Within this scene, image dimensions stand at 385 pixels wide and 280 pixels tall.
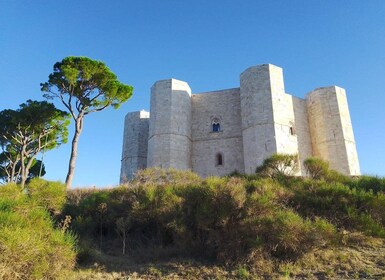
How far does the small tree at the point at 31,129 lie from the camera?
15.1 metres

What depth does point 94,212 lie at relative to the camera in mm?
7199

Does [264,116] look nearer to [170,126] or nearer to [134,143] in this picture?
[170,126]

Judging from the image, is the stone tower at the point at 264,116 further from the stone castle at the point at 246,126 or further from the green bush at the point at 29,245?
the green bush at the point at 29,245

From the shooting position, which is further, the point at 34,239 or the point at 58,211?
the point at 58,211

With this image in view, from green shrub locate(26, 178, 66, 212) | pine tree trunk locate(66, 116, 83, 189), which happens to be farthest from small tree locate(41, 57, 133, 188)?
green shrub locate(26, 178, 66, 212)

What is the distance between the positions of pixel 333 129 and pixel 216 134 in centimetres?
650

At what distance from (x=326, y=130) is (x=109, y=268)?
52.0ft

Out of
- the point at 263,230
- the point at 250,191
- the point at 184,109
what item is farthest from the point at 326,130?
the point at 263,230

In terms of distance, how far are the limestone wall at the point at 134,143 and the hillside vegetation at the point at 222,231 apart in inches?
534

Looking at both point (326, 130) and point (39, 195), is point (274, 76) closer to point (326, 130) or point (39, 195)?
point (326, 130)

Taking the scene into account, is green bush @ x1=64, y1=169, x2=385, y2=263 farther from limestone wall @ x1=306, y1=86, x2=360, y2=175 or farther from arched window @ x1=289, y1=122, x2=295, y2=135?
limestone wall @ x1=306, y1=86, x2=360, y2=175

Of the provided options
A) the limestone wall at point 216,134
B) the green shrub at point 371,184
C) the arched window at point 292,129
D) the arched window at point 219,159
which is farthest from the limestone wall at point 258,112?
the green shrub at point 371,184

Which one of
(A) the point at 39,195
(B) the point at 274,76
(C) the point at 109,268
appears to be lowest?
(C) the point at 109,268

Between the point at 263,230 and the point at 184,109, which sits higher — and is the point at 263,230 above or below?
below
